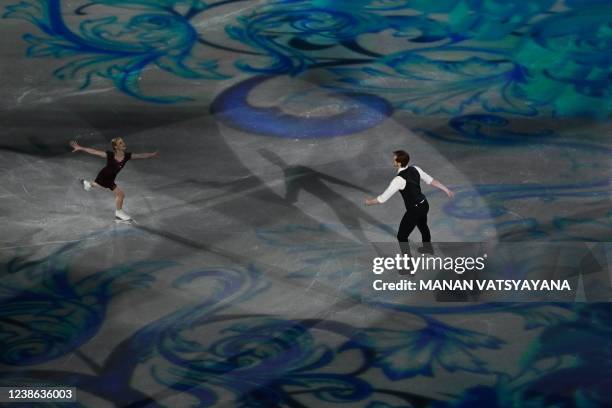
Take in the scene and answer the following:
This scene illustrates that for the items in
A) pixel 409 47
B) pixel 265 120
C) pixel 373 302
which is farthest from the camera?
pixel 409 47

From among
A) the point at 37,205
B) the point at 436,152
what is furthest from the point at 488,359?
the point at 37,205

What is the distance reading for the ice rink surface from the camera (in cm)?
1700

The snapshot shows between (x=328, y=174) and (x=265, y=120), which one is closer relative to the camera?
(x=328, y=174)

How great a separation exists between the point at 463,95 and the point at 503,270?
22.2ft

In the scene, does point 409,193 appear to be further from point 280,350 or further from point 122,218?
point 122,218

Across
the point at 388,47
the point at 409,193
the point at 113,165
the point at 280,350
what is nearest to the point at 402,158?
the point at 409,193

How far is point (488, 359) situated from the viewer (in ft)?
56.1

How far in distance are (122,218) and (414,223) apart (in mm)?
4901

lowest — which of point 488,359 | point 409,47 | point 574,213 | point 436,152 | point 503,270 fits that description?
point 488,359

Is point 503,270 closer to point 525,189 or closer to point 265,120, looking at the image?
point 525,189

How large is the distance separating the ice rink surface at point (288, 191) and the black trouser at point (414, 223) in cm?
79

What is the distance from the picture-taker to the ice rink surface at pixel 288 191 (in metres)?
17.0

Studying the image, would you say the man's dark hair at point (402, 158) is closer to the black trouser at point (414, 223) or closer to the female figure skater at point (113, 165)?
the black trouser at point (414, 223)
